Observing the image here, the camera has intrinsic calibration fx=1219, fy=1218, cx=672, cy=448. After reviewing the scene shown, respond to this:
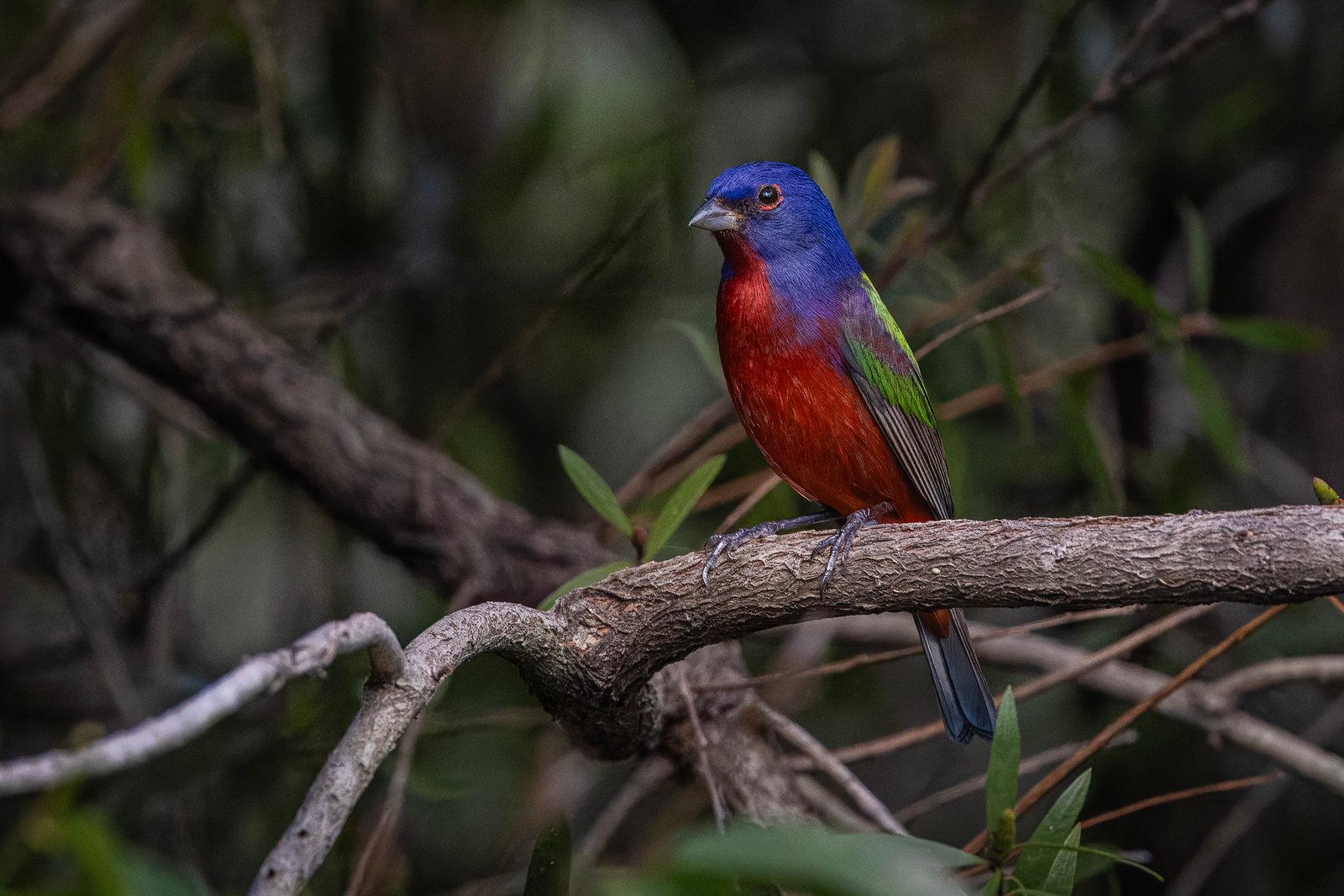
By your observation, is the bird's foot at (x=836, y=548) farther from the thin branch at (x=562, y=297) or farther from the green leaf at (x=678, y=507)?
the thin branch at (x=562, y=297)

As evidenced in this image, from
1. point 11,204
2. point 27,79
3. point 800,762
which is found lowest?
point 800,762

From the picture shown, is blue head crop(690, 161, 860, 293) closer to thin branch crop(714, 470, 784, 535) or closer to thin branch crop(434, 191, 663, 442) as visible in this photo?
thin branch crop(714, 470, 784, 535)

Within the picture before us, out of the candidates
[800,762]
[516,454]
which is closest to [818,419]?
[800,762]

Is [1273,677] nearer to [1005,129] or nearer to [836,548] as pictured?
[1005,129]

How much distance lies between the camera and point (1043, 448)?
4.55 metres

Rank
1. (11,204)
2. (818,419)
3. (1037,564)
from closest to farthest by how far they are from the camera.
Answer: (1037,564) → (818,419) → (11,204)

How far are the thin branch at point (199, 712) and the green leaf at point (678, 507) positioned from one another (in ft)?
3.14

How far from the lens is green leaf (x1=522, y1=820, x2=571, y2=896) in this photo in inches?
89.3

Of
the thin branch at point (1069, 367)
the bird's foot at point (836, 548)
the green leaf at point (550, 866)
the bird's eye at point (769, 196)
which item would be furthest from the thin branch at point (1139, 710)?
the bird's eye at point (769, 196)

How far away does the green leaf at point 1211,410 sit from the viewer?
3488 mm

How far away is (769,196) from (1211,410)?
144 centimetres

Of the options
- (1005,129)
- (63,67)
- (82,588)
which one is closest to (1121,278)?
(1005,129)

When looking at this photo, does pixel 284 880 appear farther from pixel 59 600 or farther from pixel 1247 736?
pixel 59 600

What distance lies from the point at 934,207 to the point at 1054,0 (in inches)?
38.9
